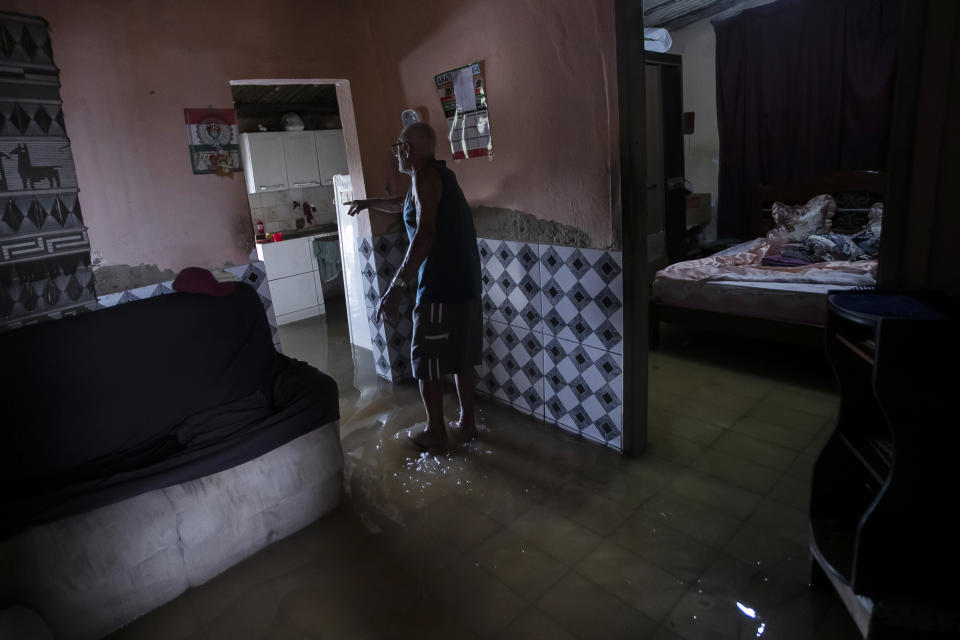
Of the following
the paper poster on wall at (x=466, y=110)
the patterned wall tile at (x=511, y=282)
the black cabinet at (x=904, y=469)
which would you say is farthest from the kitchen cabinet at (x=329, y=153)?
the black cabinet at (x=904, y=469)

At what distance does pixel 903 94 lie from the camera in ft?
5.36

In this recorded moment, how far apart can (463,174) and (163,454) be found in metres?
2.09

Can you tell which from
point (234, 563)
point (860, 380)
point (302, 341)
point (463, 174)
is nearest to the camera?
point (860, 380)

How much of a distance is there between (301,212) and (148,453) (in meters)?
4.59

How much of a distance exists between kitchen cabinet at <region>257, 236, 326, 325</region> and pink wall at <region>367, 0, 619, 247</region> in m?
2.59

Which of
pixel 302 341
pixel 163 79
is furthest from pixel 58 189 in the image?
pixel 302 341

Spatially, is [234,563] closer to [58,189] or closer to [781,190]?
[58,189]

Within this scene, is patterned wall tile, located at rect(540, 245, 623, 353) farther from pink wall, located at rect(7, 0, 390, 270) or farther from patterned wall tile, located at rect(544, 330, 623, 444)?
pink wall, located at rect(7, 0, 390, 270)

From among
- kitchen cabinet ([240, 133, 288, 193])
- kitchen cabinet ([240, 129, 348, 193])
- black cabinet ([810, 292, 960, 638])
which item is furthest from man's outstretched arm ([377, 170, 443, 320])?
kitchen cabinet ([240, 133, 288, 193])

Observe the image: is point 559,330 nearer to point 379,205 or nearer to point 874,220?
point 379,205

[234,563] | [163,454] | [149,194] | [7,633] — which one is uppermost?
[149,194]

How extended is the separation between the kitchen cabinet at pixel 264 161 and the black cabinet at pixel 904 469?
212 inches

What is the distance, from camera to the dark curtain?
4625 millimetres

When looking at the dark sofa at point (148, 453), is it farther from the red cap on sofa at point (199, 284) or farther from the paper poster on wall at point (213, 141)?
the paper poster on wall at point (213, 141)
